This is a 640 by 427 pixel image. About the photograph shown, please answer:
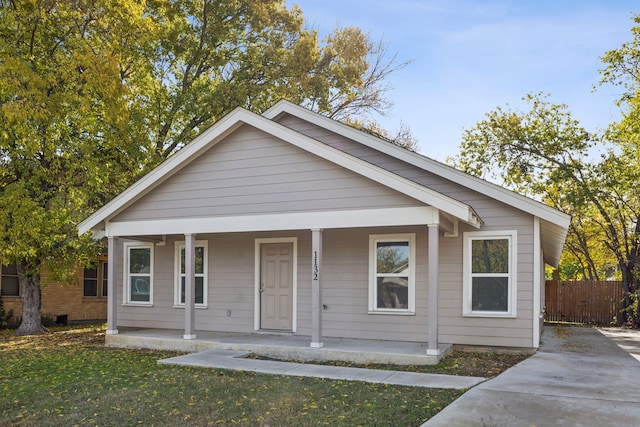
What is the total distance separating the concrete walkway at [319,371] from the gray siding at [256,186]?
2.94 metres

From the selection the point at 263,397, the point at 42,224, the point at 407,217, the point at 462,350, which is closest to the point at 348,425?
the point at 263,397

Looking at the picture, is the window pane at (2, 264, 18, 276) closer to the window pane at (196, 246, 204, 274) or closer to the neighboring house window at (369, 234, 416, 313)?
the window pane at (196, 246, 204, 274)

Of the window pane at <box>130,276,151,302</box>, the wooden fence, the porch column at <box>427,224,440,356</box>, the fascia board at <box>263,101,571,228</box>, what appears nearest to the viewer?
the porch column at <box>427,224,440,356</box>

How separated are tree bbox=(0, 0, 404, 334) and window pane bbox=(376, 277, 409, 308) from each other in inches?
306

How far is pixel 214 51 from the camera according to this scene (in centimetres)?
1997

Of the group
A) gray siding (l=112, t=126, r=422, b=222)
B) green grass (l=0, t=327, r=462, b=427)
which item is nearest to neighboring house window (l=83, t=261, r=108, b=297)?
gray siding (l=112, t=126, r=422, b=222)

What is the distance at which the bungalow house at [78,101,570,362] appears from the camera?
10.3m

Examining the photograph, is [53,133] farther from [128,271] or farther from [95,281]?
[95,281]

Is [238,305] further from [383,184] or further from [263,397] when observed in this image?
[263,397]

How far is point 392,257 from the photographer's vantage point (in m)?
11.5

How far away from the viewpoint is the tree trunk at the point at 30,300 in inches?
609

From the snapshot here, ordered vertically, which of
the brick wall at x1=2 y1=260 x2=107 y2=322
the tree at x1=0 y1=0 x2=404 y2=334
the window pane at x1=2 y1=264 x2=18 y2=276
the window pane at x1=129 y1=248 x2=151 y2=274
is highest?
the tree at x1=0 y1=0 x2=404 y2=334

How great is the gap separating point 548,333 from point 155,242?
10.6 metres

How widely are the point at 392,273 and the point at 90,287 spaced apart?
41.9 feet
